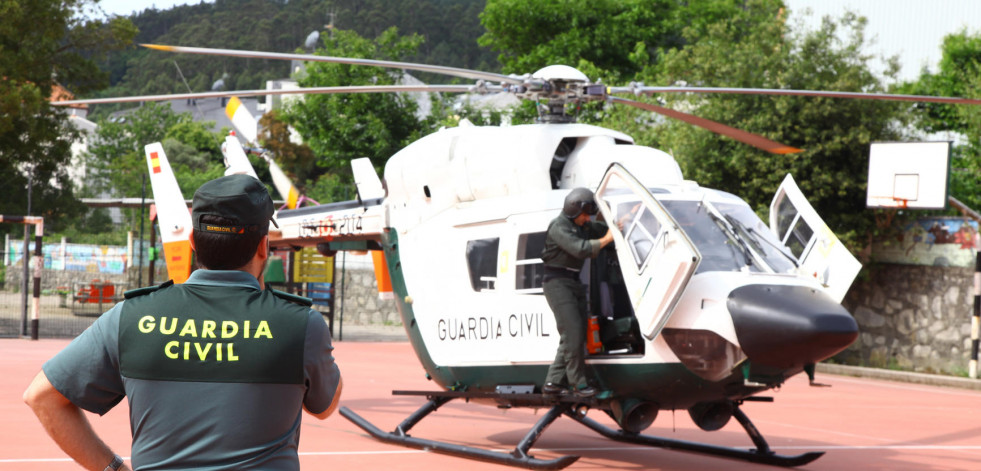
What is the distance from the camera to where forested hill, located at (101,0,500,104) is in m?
98.8

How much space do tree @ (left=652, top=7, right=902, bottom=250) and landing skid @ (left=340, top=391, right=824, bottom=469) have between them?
357 inches

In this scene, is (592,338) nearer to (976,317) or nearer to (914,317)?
(976,317)

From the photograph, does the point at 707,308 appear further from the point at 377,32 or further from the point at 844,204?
the point at 377,32

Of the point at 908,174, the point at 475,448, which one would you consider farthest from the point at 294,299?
the point at 908,174

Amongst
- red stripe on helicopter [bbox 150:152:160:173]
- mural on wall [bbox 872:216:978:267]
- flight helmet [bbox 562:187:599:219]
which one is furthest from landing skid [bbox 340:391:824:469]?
mural on wall [bbox 872:216:978:267]

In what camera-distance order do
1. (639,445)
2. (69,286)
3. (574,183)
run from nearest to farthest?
(574,183) → (639,445) → (69,286)

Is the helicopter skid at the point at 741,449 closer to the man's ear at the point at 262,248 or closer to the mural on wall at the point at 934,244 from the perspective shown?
the man's ear at the point at 262,248

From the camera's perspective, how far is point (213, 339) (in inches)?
93.9

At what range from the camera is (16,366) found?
13016 millimetres

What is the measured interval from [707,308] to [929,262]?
11.3m

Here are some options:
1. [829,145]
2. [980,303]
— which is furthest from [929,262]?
[829,145]

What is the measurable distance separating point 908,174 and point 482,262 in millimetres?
9794

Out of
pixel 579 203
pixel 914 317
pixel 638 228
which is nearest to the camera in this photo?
pixel 638 228

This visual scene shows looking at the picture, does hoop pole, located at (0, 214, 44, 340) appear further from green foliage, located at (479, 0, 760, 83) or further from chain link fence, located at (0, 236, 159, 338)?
green foliage, located at (479, 0, 760, 83)
